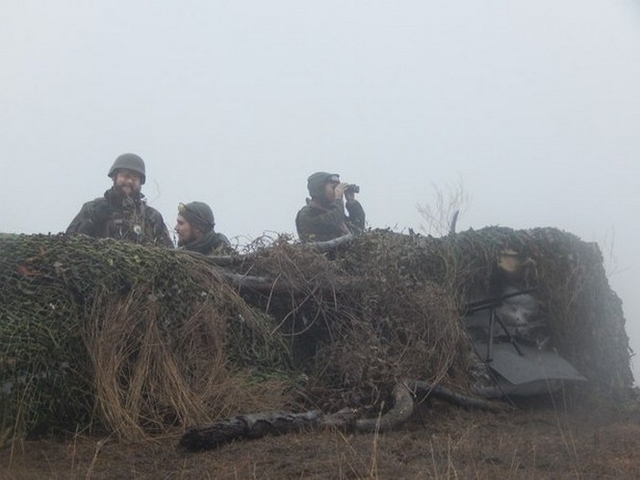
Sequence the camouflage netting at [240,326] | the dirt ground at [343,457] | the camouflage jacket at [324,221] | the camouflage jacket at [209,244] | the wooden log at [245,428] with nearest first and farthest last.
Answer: the dirt ground at [343,457], the wooden log at [245,428], the camouflage netting at [240,326], the camouflage jacket at [209,244], the camouflage jacket at [324,221]

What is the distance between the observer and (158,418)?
721 centimetres

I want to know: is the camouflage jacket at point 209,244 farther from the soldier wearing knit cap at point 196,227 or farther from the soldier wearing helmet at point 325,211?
the soldier wearing helmet at point 325,211

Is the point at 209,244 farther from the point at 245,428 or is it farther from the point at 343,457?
the point at 343,457

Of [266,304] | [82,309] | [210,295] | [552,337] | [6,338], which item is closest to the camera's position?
[6,338]

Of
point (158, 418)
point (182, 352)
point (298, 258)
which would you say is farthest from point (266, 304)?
point (158, 418)

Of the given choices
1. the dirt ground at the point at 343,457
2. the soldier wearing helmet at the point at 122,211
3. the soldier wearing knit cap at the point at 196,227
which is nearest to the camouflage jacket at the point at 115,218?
the soldier wearing helmet at the point at 122,211

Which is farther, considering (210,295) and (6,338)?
(210,295)

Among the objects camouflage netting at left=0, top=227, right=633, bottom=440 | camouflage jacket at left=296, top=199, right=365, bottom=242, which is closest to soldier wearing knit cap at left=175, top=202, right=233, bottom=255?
camouflage netting at left=0, top=227, right=633, bottom=440

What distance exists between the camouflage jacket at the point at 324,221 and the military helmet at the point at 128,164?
192 cm

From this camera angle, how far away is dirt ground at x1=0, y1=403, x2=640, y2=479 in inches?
224

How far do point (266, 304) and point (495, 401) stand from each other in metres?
2.34

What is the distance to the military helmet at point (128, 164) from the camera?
32.7 ft

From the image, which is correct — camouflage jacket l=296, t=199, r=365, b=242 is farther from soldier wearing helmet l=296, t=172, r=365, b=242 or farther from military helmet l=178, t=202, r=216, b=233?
military helmet l=178, t=202, r=216, b=233

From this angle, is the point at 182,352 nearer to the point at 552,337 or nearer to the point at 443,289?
the point at 443,289
